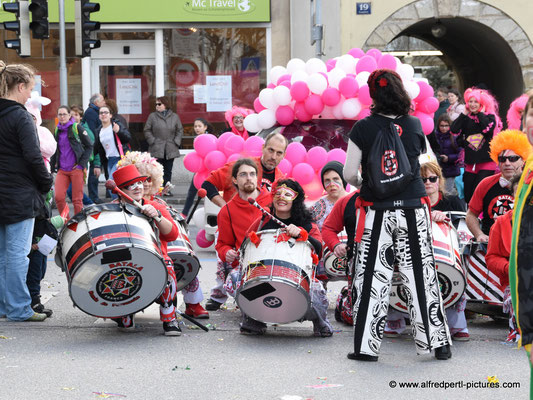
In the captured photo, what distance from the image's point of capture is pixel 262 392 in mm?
4828

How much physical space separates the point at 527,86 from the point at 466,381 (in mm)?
13429

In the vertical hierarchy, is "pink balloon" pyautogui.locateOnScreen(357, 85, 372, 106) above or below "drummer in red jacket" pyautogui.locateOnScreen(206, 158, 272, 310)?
above

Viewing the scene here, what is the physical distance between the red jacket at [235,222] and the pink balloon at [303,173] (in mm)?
1565

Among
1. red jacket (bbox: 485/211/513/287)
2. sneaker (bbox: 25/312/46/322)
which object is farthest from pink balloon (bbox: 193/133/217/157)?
red jacket (bbox: 485/211/513/287)

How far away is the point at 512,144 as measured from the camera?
650cm

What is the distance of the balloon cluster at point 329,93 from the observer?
9305mm

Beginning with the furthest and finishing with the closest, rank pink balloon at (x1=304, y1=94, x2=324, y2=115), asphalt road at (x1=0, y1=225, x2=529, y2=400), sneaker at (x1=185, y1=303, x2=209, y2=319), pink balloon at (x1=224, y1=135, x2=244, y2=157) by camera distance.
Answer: pink balloon at (x1=304, y1=94, x2=324, y2=115), pink balloon at (x1=224, y1=135, x2=244, y2=157), sneaker at (x1=185, y1=303, x2=209, y2=319), asphalt road at (x1=0, y1=225, x2=529, y2=400)

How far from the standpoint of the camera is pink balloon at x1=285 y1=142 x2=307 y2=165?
859 cm

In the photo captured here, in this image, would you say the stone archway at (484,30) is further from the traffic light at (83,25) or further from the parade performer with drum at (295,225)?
the parade performer with drum at (295,225)

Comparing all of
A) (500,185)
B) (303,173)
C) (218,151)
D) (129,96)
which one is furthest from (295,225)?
(129,96)

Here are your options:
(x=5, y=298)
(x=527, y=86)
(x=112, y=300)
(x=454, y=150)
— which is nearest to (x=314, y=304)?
(x=112, y=300)

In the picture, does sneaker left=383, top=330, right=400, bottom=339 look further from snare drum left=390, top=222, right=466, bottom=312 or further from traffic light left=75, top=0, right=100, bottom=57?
traffic light left=75, top=0, right=100, bottom=57

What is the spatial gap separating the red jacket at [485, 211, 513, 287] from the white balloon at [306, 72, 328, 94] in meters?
3.64

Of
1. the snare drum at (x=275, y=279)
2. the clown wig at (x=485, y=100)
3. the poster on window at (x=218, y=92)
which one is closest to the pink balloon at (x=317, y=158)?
the snare drum at (x=275, y=279)
